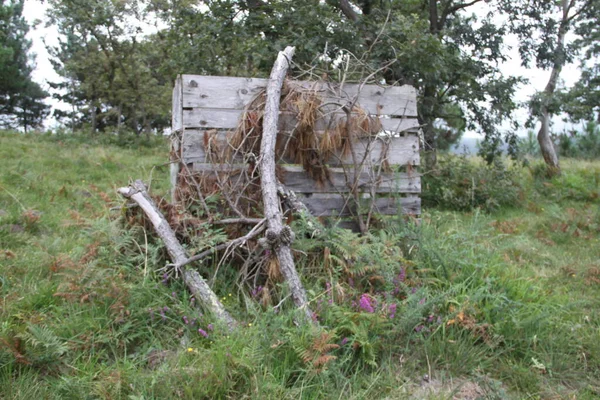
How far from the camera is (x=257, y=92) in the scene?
5.15 meters

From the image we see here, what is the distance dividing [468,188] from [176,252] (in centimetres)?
689

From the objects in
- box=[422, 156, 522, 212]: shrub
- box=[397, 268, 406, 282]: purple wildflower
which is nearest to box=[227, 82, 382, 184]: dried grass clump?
box=[397, 268, 406, 282]: purple wildflower

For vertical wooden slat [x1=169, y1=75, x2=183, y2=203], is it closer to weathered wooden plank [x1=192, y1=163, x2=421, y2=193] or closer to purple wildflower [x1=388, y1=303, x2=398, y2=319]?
weathered wooden plank [x1=192, y1=163, x2=421, y2=193]

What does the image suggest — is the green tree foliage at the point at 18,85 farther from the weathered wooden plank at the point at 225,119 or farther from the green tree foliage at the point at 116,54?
the weathered wooden plank at the point at 225,119

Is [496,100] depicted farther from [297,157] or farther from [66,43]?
[66,43]

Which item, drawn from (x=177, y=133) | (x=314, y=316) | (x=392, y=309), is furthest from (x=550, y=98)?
(x=314, y=316)

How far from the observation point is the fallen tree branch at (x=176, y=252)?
11.3ft

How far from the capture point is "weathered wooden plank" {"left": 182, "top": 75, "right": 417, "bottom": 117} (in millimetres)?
4988

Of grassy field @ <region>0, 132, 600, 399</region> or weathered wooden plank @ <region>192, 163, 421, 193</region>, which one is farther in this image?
weathered wooden plank @ <region>192, 163, 421, 193</region>

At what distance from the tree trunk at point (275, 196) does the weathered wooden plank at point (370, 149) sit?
0.47 metres

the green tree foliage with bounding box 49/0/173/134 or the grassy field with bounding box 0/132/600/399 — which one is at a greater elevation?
the green tree foliage with bounding box 49/0/173/134

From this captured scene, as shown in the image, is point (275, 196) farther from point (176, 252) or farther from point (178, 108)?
point (178, 108)

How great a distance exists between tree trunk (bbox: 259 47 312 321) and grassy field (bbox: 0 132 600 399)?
14cm

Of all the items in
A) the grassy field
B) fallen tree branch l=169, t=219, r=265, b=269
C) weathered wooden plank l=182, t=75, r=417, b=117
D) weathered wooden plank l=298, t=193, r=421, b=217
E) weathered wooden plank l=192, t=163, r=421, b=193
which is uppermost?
weathered wooden plank l=182, t=75, r=417, b=117
